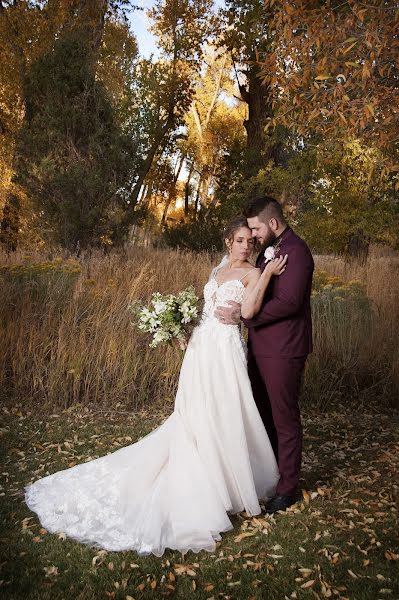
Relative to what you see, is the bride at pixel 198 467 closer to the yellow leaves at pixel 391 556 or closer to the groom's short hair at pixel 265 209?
the groom's short hair at pixel 265 209

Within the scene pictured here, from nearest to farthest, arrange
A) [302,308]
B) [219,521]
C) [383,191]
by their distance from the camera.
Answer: [219,521] < [302,308] < [383,191]

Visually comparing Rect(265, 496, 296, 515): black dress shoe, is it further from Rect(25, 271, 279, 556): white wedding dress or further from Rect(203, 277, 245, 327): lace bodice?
Rect(203, 277, 245, 327): lace bodice

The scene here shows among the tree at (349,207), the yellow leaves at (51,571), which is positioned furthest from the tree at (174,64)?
the yellow leaves at (51,571)

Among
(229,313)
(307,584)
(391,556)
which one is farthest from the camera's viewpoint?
(229,313)

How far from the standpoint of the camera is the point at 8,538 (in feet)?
12.6

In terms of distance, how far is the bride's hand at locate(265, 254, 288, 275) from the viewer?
153 inches

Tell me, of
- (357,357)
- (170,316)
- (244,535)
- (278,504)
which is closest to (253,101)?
(357,357)

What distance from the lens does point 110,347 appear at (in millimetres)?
6973

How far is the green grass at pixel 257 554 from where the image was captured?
3299 millimetres

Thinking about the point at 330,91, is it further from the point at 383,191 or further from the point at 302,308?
the point at 383,191

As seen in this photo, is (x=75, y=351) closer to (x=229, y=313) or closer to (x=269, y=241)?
(x=229, y=313)

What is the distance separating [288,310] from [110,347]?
346 centimetres

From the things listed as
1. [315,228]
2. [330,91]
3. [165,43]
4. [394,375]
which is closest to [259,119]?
[315,228]

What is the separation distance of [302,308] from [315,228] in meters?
9.54
